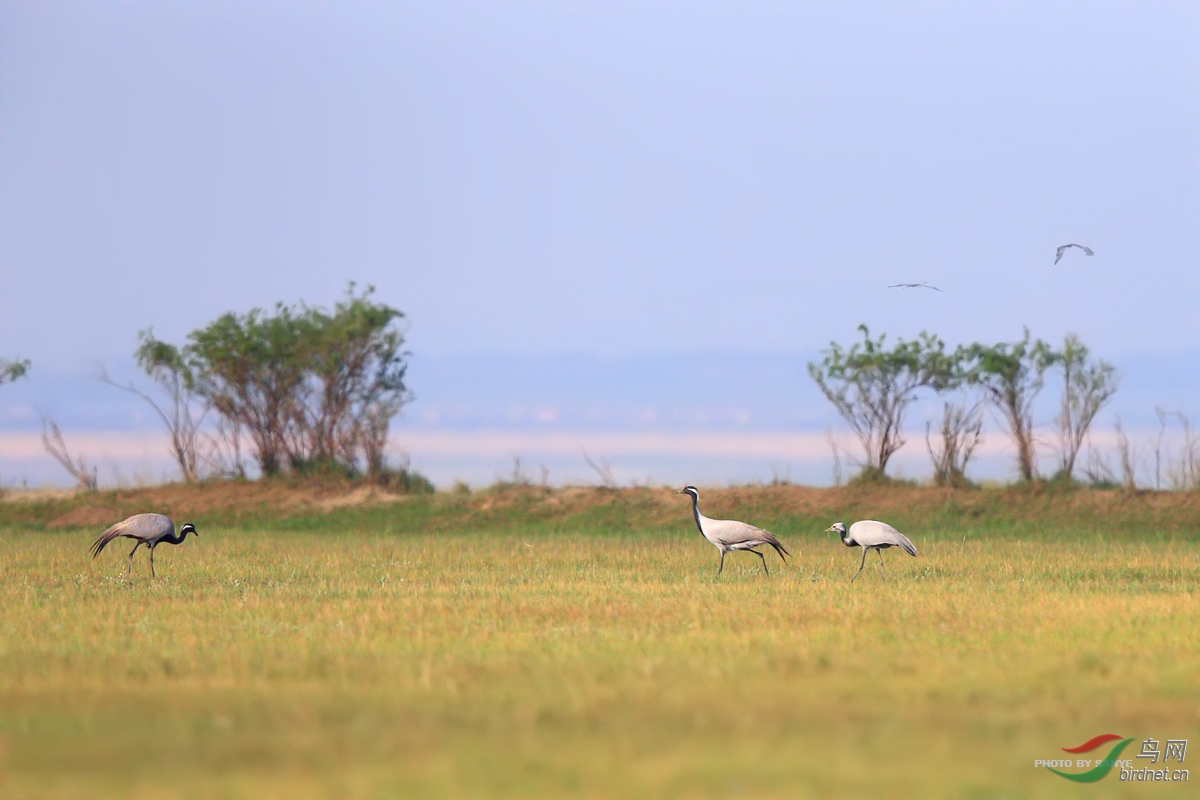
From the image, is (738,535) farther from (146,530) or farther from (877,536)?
(146,530)

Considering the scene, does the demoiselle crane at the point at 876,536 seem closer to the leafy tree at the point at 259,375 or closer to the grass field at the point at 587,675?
the grass field at the point at 587,675

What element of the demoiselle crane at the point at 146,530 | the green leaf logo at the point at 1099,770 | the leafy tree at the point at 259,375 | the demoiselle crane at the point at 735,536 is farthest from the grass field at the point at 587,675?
the leafy tree at the point at 259,375

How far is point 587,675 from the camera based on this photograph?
929 centimetres

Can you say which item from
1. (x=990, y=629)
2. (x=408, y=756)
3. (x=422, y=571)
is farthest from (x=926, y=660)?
(x=422, y=571)

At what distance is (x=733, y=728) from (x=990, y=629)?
4.96 metres

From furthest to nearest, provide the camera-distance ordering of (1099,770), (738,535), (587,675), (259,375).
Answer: (259,375)
(738,535)
(587,675)
(1099,770)

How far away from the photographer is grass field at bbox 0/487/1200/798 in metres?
6.86

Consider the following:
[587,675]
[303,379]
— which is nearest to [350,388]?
[303,379]

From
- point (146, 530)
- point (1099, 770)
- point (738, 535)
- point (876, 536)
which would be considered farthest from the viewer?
point (146, 530)

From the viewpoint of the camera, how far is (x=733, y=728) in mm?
7781

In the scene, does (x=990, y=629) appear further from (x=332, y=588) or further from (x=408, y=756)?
(x=332, y=588)

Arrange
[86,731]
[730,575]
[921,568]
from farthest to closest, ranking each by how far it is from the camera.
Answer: [921,568], [730,575], [86,731]

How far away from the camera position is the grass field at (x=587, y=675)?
6855 mm

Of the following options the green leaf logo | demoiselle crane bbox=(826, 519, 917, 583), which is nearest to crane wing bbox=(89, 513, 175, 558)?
demoiselle crane bbox=(826, 519, 917, 583)
